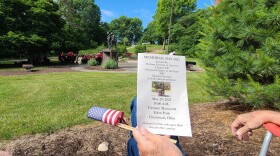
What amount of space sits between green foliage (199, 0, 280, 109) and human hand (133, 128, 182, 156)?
3694mm

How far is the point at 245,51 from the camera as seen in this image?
4875 millimetres

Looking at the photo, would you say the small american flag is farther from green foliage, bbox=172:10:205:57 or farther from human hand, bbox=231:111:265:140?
green foliage, bbox=172:10:205:57

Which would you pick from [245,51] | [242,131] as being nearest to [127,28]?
[245,51]

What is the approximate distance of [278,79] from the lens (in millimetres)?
4398

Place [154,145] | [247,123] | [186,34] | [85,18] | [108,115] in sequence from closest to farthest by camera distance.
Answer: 1. [154,145]
2. [108,115]
3. [247,123]
4. [186,34]
5. [85,18]

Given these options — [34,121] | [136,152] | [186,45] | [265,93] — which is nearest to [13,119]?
[34,121]

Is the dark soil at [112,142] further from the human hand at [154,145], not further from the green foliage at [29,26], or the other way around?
the green foliage at [29,26]

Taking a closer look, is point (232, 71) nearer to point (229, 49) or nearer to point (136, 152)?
point (229, 49)

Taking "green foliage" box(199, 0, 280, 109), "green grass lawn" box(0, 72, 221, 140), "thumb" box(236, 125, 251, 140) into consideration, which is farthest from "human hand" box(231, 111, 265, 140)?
"green grass lawn" box(0, 72, 221, 140)

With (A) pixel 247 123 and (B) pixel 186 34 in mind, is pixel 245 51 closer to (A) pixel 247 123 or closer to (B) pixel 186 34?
(A) pixel 247 123

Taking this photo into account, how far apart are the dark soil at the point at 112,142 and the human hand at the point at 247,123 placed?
1.86 meters

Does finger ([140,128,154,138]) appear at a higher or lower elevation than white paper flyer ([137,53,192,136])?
lower

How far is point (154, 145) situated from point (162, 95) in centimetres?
25

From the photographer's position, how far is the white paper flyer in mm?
1315
